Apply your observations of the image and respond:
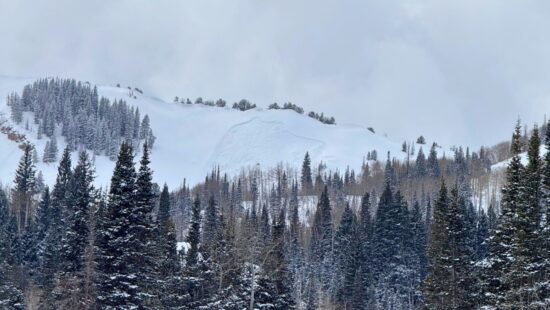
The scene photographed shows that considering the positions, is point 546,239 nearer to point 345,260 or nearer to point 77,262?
point 77,262

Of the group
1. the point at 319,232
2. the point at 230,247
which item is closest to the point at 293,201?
the point at 319,232

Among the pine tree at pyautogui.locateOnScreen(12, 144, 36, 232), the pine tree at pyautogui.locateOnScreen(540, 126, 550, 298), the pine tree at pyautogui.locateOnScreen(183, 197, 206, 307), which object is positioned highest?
the pine tree at pyautogui.locateOnScreen(12, 144, 36, 232)

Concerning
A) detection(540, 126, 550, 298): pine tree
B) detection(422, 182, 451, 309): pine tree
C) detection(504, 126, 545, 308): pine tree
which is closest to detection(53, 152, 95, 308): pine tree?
detection(422, 182, 451, 309): pine tree

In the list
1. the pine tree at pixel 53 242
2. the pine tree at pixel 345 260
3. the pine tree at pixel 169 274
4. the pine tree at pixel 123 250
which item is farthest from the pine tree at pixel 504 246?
the pine tree at pixel 345 260

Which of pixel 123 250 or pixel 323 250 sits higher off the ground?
pixel 123 250

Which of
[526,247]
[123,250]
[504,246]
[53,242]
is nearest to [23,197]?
[53,242]

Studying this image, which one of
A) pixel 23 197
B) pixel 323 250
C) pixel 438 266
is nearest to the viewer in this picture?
pixel 438 266

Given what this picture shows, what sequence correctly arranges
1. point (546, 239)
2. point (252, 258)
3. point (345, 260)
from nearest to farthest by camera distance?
point (546, 239) → point (252, 258) → point (345, 260)

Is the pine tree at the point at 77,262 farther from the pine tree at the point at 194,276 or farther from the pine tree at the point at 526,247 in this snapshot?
the pine tree at the point at 526,247

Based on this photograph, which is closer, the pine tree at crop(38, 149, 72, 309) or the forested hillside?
the forested hillside

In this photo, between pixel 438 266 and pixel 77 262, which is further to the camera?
pixel 438 266

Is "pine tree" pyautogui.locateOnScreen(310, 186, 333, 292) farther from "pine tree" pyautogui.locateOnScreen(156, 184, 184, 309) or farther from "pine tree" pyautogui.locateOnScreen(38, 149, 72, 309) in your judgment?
"pine tree" pyautogui.locateOnScreen(156, 184, 184, 309)

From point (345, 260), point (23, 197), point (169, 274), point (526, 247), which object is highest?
point (23, 197)

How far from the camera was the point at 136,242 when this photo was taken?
3906 centimetres
